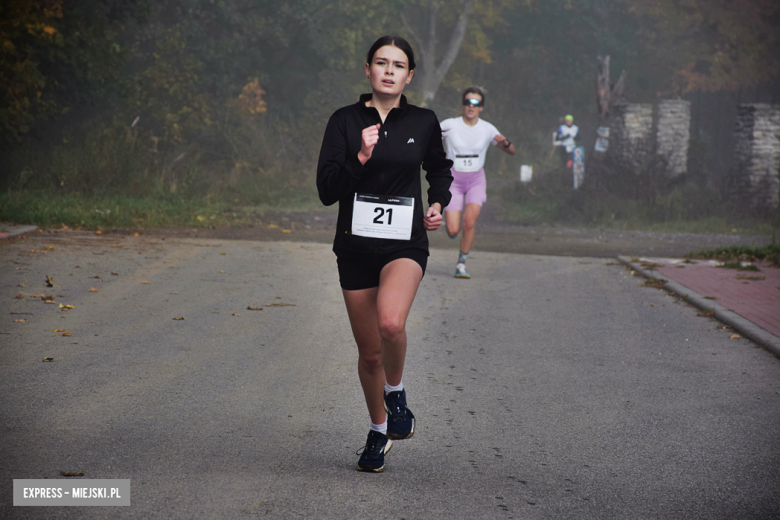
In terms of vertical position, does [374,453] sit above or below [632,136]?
below

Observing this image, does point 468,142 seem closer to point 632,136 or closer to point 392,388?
point 392,388

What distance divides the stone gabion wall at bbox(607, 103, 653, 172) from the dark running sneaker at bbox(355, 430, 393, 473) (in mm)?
18874

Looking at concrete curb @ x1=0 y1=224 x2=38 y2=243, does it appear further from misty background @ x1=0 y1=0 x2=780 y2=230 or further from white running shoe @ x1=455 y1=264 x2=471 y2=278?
white running shoe @ x1=455 y1=264 x2=471 y2=278

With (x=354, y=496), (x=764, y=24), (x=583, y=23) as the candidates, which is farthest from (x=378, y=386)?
(x=583, y=23)

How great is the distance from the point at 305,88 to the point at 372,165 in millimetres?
30450

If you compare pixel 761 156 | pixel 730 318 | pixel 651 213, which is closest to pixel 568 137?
pixel 651 213

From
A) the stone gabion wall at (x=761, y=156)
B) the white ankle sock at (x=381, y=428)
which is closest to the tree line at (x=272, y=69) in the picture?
the stone gabion wall at (x=761, y=156)

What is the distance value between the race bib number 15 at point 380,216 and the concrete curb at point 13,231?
9.57 meters

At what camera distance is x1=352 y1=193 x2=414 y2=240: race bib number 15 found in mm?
4016

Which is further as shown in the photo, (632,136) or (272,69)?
(272,69)

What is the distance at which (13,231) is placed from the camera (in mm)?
12602

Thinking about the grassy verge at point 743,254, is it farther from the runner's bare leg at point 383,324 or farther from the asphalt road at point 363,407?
the runner's bare leg at point 383,324

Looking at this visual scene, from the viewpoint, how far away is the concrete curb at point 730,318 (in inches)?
281

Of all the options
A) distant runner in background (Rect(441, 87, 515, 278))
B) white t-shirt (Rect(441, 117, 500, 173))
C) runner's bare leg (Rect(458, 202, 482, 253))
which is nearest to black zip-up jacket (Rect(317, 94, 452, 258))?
distant runner in background (Rect(441, 87, 515, 278))
